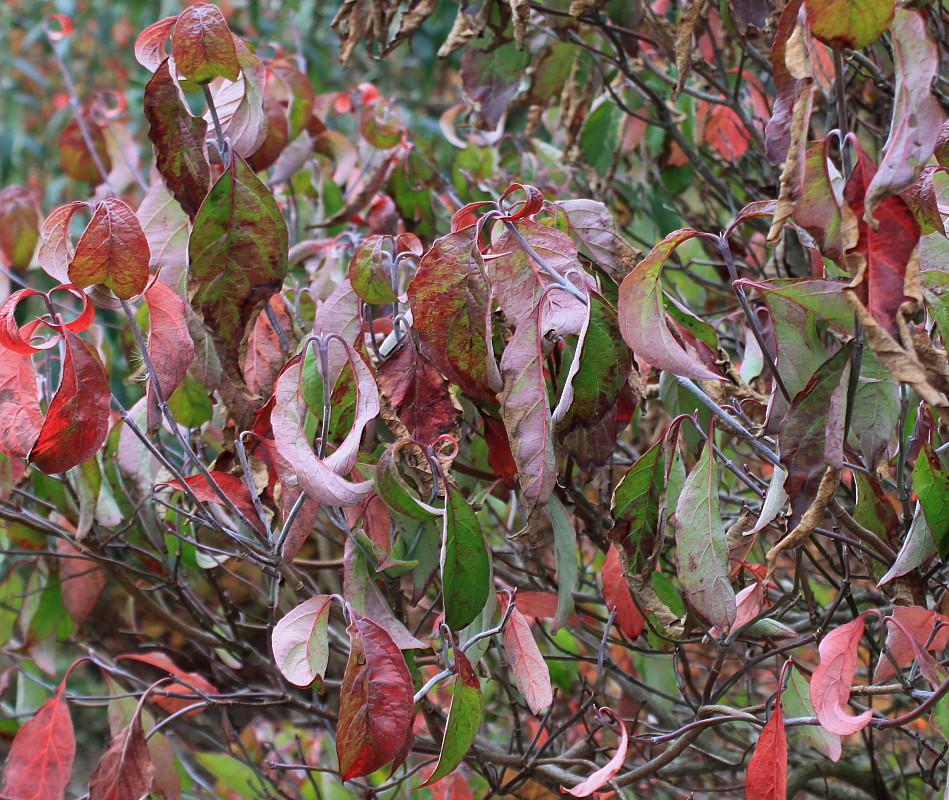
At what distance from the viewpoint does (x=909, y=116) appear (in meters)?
0.55

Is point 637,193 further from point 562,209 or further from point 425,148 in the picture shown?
point 562,209

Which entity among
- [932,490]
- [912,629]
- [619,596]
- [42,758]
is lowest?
[42,758]

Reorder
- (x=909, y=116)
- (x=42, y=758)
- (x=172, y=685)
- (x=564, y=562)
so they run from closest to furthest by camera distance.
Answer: (x=909, y=116), (x=564, y=562), (x=42, y=758), (x=172, y=685)

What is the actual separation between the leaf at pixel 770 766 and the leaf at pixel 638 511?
180 mm

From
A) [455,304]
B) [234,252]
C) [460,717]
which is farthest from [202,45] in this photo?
[460,717]

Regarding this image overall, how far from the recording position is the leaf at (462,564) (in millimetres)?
823

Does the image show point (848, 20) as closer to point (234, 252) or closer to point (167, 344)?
point (234, 252)

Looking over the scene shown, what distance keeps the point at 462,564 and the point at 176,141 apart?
523mm

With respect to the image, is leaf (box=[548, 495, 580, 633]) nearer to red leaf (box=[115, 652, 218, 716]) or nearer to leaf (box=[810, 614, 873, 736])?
leaf (box=[810, 614, 873, 736])

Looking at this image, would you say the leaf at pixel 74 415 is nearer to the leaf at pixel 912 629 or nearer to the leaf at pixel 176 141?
the leaf at pixel 176 141

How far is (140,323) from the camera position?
135 centimetres

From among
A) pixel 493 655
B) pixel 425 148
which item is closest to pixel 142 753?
pixel 493 655

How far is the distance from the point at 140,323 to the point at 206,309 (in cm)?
56

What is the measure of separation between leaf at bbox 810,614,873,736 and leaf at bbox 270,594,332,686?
17.8 inches
